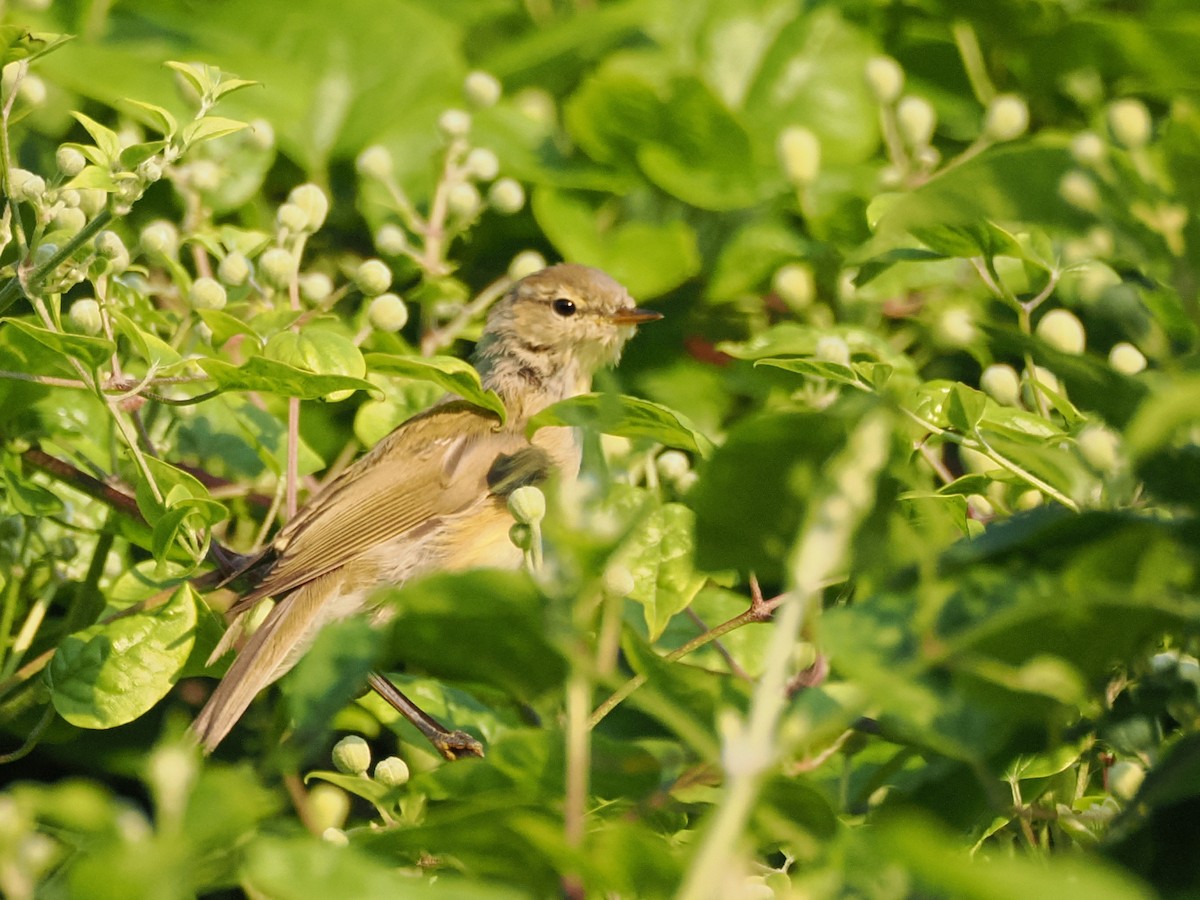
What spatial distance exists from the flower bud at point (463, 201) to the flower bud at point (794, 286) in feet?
2.08

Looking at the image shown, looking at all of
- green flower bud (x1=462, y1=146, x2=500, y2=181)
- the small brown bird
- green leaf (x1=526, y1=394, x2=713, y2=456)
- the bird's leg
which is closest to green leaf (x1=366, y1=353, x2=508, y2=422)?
green leaf (x1=526, y1=394, x2=713, y2=456)

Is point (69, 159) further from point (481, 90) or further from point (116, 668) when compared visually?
point (481, 90)

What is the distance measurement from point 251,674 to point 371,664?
1.93 m

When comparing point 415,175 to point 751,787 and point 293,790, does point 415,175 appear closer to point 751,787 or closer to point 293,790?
point 293,790

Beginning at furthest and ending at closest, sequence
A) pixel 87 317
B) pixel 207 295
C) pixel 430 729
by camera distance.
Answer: pixel 430 729 → pixel 207 295 → pixel 87 317

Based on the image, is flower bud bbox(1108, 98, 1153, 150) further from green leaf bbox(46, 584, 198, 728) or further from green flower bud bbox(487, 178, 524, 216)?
green flower bud bbox(487, 178, 524, 216)

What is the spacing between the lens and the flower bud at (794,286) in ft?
10.1

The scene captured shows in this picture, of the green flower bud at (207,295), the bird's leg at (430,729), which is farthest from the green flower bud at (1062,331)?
the green flower bud at (207,295)

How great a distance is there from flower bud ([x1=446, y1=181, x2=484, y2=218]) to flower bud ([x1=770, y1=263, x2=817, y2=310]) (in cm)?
63

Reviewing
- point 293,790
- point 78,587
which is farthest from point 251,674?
point 293,790

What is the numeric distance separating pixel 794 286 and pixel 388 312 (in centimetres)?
86

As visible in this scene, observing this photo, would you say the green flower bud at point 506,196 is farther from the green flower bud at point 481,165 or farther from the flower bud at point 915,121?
the flower bud at point 915,121

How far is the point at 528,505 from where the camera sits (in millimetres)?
2023

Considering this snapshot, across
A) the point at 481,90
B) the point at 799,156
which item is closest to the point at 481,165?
the point at 481,90
